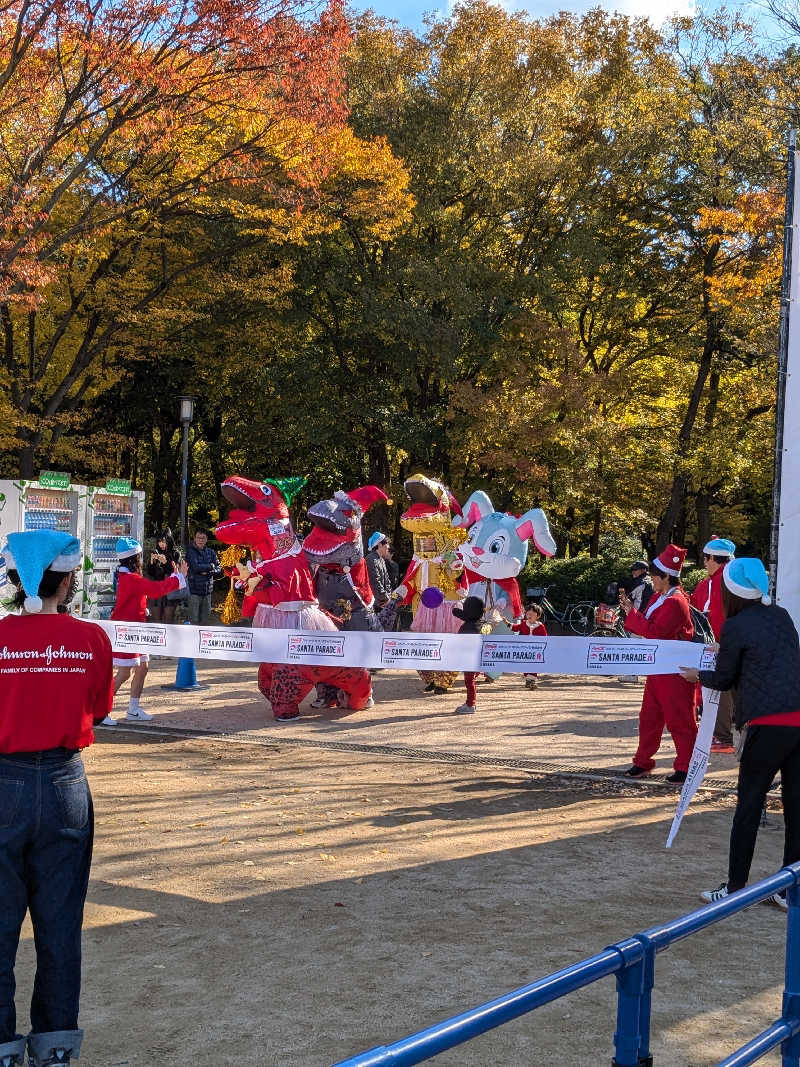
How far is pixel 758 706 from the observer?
595 centimetres

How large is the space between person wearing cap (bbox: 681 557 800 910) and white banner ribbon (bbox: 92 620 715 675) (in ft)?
7.38

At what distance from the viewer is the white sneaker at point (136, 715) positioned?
11578mm

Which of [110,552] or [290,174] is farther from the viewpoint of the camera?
[110,552]

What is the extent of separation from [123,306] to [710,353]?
13.7 metres

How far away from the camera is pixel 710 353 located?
89.6 ft

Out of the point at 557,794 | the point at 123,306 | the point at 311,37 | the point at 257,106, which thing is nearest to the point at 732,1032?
the point at 557,794

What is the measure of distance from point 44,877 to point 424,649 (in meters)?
5.34

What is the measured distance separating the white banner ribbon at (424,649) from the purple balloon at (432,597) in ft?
14.3

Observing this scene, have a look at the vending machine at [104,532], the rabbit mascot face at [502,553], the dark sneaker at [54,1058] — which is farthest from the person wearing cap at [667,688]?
the vending machine at [104,532]

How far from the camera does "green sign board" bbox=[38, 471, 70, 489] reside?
1862 centimetres

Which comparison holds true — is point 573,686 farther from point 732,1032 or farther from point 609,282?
point 609,282

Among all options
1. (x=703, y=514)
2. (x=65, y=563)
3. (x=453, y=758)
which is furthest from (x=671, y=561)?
(x=703, y=514)

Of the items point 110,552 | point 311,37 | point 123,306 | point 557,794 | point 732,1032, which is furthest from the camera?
point 123,306

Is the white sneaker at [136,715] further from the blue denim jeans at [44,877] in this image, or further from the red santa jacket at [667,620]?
the blue denim jeans at [44,877]
